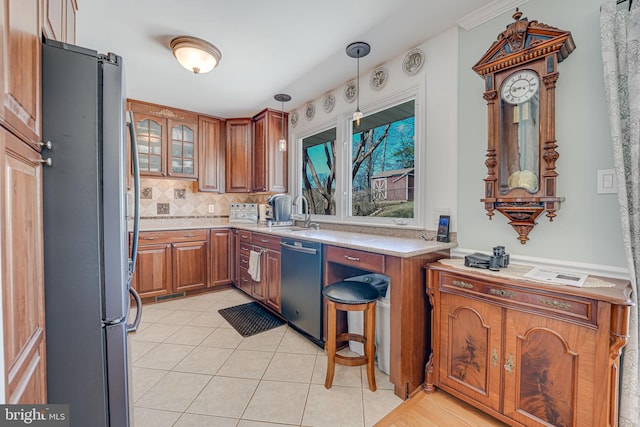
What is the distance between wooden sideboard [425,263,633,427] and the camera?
1139 millimetres

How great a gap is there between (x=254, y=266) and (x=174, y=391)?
144 centimetres

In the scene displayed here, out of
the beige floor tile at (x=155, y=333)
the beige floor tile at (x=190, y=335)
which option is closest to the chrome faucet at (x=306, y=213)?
the beige floor tile at (x=190, y=335)

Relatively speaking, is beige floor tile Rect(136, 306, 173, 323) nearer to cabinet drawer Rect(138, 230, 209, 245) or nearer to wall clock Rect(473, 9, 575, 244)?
cabinet drawer Rect(138, 230, 209, 245)

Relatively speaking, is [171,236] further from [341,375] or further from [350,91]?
[350,91]

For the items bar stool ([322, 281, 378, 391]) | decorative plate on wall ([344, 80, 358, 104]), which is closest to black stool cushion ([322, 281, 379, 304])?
bar stool ([322, 281, 378, 391])

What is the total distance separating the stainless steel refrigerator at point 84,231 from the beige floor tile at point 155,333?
1.55 metres

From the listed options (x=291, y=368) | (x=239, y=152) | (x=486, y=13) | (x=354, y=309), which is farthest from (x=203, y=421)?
(x=239, y=152)

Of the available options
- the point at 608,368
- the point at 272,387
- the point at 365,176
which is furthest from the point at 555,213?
the point at 272,387

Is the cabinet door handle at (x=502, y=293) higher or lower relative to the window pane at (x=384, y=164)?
lower

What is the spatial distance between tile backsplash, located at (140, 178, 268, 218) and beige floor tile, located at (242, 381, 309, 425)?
9.51 feet

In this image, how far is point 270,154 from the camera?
12.3 feet

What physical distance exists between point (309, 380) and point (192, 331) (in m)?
1.32

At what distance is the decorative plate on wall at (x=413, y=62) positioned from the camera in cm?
220

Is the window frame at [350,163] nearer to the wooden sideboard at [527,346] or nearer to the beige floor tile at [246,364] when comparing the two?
the wooden sideboard at [527,346]
